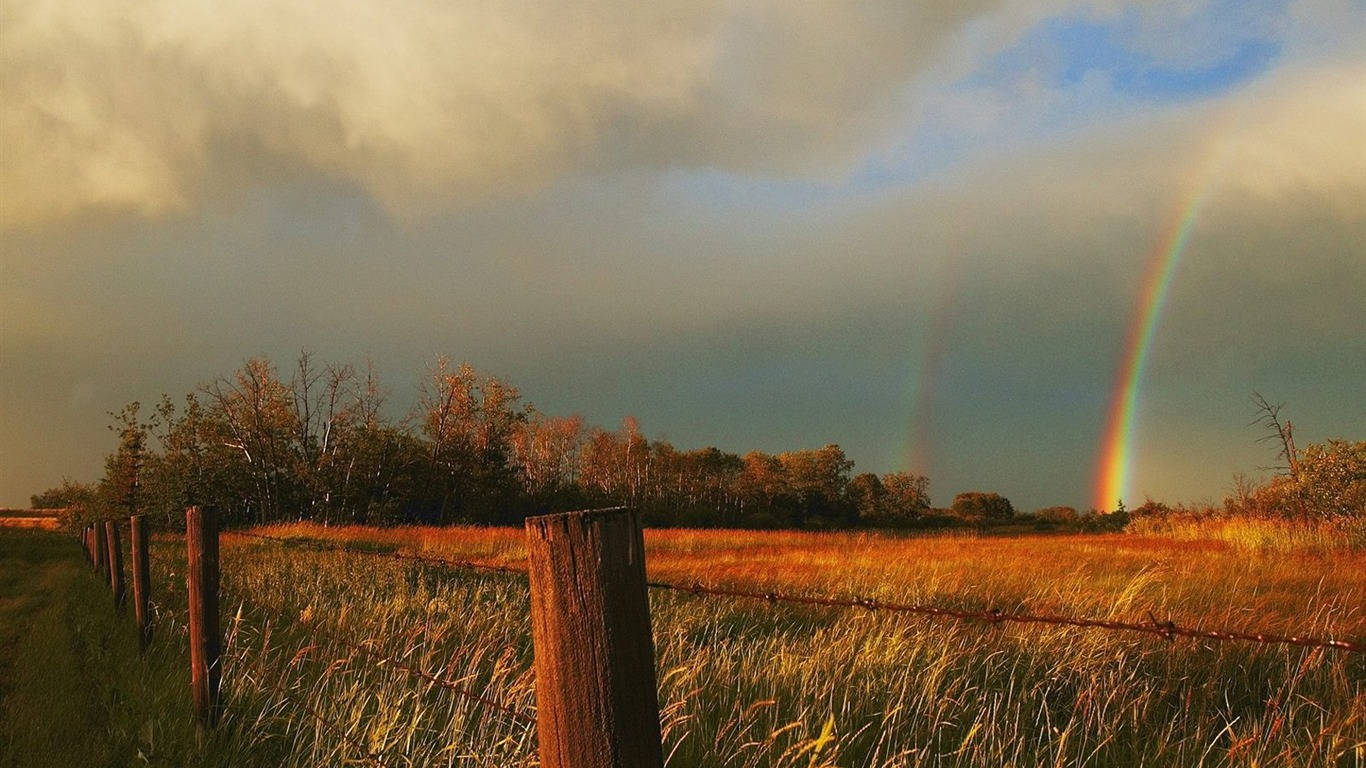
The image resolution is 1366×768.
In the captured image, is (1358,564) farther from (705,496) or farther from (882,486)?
(882,486)

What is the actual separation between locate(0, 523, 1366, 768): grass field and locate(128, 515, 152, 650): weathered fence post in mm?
202

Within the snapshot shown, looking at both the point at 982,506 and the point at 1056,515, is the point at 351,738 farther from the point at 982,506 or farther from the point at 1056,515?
the point at 982,506

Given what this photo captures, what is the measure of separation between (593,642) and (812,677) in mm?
4254

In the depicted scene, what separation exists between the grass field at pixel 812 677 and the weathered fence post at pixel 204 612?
0.14 metres

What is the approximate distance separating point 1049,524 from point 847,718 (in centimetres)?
7999

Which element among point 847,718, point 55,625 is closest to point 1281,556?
point 847,718

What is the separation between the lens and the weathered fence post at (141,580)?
682 centimetres

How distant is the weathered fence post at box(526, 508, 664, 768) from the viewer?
181 centimetres

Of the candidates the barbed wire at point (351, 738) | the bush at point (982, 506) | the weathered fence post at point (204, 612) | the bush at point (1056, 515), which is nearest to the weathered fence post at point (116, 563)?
the weathered fence post at point (204, 612)

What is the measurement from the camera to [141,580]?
6.93 meters

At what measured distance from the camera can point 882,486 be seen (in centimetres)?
10956

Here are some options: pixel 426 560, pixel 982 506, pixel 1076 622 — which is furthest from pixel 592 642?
pixel 982 506

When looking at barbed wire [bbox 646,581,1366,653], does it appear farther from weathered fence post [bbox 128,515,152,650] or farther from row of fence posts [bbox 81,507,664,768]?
weathered fence post [bbox 128,515,152,650]

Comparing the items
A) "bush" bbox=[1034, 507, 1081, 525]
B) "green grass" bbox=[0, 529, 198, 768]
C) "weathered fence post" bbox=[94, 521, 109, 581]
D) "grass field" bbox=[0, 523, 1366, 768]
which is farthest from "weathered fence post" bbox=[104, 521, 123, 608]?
"bush" bbox=[1034, 507, 1081, 525]
